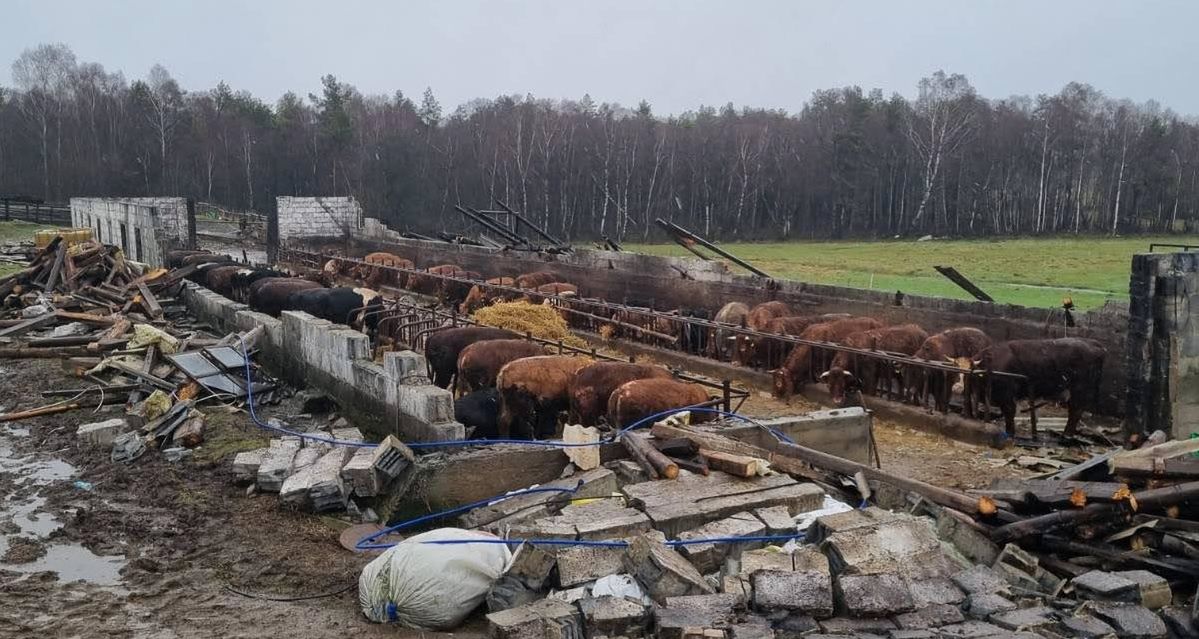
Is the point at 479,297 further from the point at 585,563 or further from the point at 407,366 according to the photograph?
the point at 585,563

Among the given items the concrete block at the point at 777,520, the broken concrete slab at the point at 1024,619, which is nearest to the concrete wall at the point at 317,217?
the concrete block at the point at 777,520

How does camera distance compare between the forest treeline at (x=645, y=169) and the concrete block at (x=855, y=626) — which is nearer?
the concrete block at (x=855, y=626)

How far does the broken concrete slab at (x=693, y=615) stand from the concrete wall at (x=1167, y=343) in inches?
305

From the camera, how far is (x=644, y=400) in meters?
10.6

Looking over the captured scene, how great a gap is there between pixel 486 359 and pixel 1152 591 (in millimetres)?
8716

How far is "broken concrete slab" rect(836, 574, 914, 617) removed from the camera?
5773 mm

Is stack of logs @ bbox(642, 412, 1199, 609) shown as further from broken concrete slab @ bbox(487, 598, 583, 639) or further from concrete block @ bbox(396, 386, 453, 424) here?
concrete block @ bbox(396, 386, 453, 424)

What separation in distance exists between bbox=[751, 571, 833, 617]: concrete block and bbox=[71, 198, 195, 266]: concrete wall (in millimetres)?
27790

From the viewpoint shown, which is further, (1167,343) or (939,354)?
(939,354)

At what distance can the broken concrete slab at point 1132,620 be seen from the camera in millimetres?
5609

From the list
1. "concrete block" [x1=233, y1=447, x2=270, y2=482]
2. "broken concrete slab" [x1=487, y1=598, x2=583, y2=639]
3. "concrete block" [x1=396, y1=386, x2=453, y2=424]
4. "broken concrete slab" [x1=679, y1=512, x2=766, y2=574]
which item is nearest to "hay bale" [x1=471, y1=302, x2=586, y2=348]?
"concrete block" [x1=396, y1=386, x2=453, y2=424]

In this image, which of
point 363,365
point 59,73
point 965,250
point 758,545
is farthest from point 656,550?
point 59,73

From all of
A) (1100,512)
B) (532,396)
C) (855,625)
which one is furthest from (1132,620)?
(532,396)

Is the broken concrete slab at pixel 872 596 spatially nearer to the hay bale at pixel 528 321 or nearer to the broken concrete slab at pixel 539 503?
the broken concrete slab at pixel 539 503
